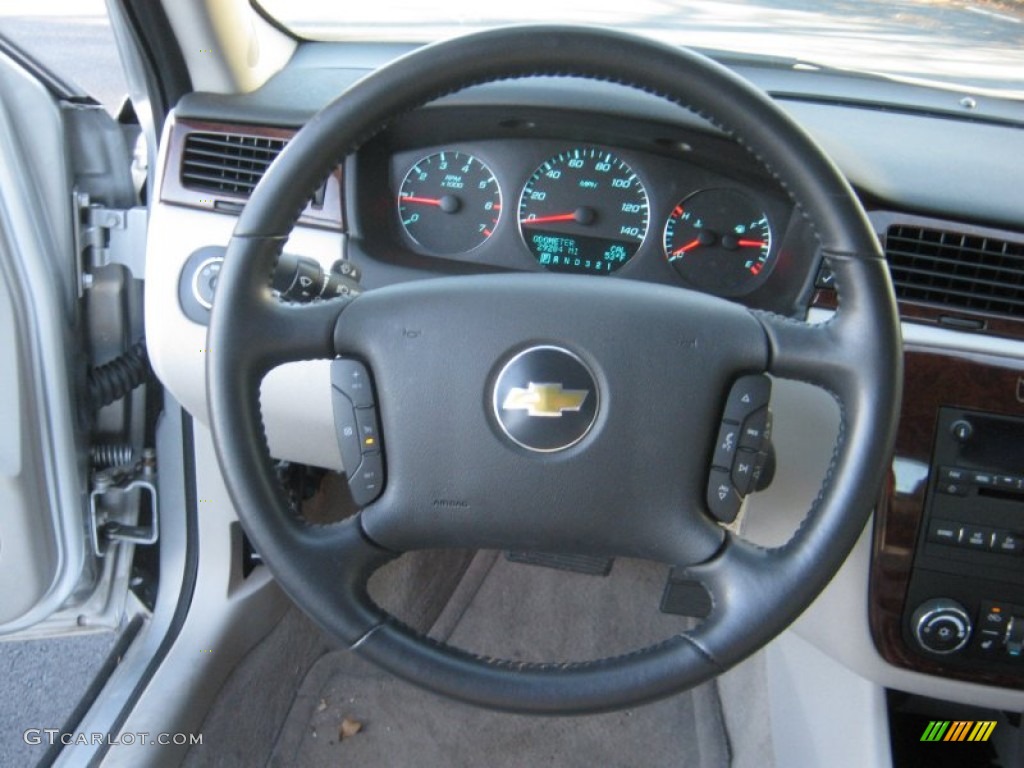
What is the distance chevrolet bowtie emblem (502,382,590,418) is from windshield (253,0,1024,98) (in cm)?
82

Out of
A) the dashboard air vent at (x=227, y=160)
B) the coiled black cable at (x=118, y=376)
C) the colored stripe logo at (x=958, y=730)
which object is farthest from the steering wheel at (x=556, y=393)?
the colored stripe logo at (x=958, y=730)

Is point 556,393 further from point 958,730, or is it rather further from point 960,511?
point 958,730

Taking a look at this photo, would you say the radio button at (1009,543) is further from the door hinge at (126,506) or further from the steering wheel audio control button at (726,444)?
the door hinge at (126,506)

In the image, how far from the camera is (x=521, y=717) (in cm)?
204

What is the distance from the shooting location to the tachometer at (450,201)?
1.58 meters

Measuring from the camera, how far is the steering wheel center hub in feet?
3.52

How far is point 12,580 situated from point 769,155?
142cm

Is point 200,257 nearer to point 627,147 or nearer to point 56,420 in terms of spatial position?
point 56,420

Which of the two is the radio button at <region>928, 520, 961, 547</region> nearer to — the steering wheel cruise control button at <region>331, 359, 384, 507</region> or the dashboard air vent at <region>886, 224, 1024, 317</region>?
the dashboard air vent at <region>886, 224, 1024, 317</region>

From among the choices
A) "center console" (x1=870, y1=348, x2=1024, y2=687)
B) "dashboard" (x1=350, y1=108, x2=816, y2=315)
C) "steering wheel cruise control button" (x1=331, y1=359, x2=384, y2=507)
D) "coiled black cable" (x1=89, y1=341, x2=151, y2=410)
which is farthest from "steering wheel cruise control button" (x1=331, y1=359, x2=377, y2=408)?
"coiled black cable" (x1=89, y1=341, x2=151, y2=410)

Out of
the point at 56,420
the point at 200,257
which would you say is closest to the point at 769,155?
the point at 200,257

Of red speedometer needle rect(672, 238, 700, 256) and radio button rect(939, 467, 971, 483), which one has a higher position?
red speedometer needle rect(672, 238, 700, 256)

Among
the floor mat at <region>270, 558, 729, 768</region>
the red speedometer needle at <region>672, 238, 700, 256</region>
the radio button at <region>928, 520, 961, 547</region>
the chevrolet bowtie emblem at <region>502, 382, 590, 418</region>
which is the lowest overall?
the floor mat at <region>270, 558, 729, 768</region>

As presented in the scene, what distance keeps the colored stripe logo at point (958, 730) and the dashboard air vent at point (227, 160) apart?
4.92 ft
